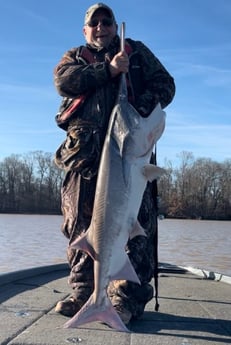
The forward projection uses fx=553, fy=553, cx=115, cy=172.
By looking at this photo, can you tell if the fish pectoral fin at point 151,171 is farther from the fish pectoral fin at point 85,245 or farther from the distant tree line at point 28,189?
the distant tree line at point 28,189

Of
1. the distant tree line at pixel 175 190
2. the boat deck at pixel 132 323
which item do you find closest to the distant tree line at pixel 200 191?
the distant tree line at pixel 175 190

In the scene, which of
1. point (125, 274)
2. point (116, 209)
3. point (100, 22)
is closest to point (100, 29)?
point (100, 22)

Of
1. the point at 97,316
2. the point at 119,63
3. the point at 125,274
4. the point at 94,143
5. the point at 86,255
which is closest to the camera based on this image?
the point at 97,316

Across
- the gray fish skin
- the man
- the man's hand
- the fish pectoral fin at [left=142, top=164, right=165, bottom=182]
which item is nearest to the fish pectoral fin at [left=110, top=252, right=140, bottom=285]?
the gray fish skin

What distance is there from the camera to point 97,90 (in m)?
4.33

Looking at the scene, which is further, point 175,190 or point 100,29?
point 175,190

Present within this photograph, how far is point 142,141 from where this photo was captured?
3596 millimetres

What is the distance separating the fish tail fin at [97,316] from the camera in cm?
332

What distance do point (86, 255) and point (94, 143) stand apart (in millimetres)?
878

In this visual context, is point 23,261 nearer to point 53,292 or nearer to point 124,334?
point 53,292

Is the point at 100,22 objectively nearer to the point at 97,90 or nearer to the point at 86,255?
the point at 97,90

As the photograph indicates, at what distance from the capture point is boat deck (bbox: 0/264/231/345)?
3.57 meters

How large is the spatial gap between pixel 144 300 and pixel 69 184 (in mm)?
1092

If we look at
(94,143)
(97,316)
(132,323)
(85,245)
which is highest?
(94,143)
